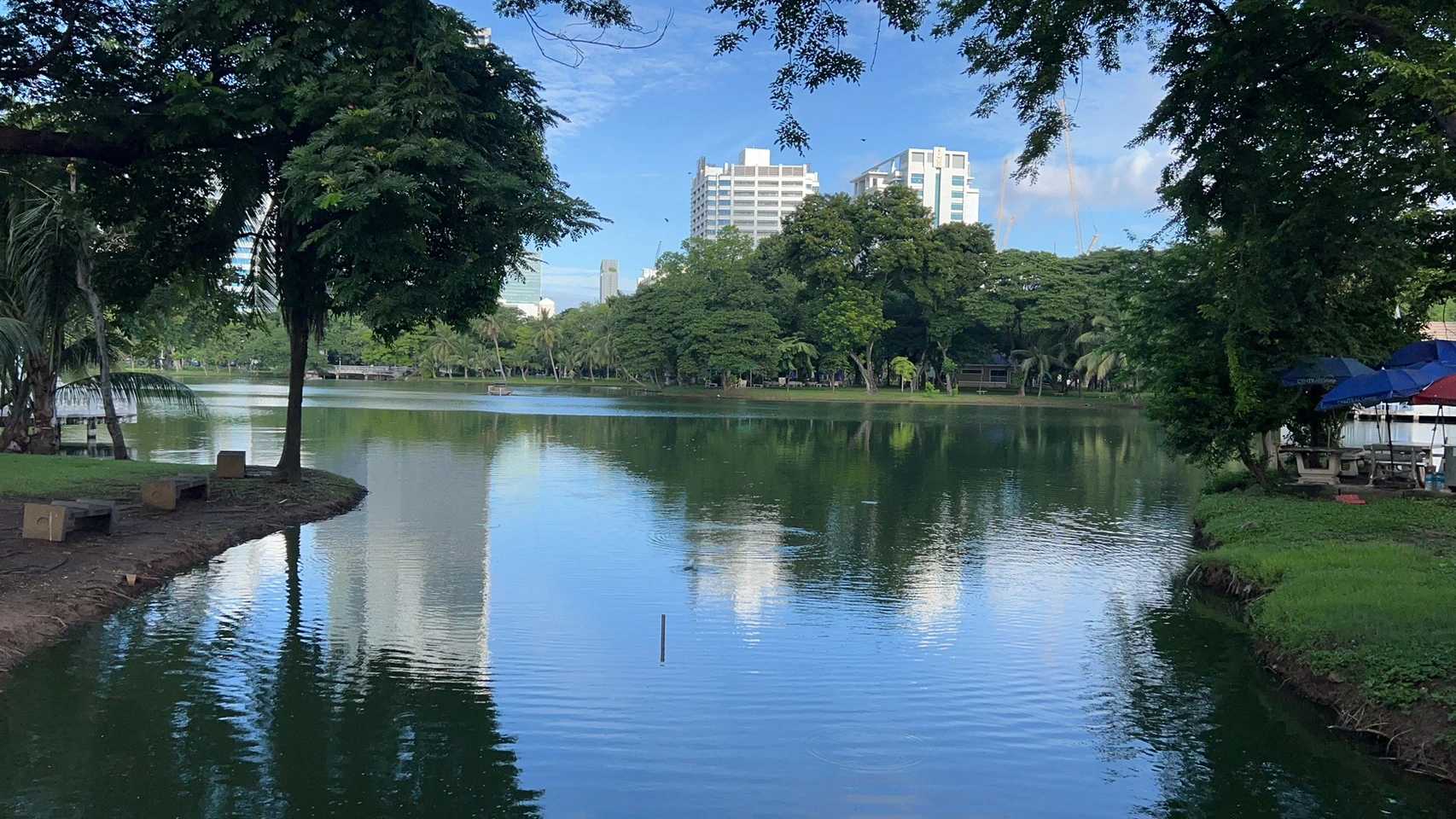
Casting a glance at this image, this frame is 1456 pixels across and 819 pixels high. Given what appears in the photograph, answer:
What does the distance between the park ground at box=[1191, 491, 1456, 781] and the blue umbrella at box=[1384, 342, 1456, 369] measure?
8.84 ft

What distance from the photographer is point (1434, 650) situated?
729 cm

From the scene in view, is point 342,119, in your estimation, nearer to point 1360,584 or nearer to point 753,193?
point 1360,584

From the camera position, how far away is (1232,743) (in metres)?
7.22

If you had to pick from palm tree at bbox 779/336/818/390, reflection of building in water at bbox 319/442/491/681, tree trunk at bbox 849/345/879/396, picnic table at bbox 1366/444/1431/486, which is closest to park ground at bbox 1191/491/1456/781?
picnic table at bbox 1366/444/1431/486

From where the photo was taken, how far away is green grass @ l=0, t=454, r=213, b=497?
1458cm

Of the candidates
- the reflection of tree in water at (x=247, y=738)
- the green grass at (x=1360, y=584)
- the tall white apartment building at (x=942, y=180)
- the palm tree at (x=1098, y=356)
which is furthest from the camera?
the tall white apartment building at (x=942, y=180)

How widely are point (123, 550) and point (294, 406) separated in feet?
22.1

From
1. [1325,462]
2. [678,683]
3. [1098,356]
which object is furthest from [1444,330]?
[1098,356]

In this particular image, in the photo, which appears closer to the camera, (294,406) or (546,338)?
(294,406)

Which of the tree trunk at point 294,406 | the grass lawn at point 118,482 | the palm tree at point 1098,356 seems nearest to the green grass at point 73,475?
the grass lawn at point 118,482

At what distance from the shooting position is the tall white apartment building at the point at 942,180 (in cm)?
17762

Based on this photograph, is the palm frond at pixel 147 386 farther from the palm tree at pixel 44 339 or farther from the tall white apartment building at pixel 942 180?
the tall white apartment building at pixel 942 180

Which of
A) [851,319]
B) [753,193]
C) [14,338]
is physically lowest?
[14,338]

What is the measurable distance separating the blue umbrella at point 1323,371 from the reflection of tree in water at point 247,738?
13.7 meters
